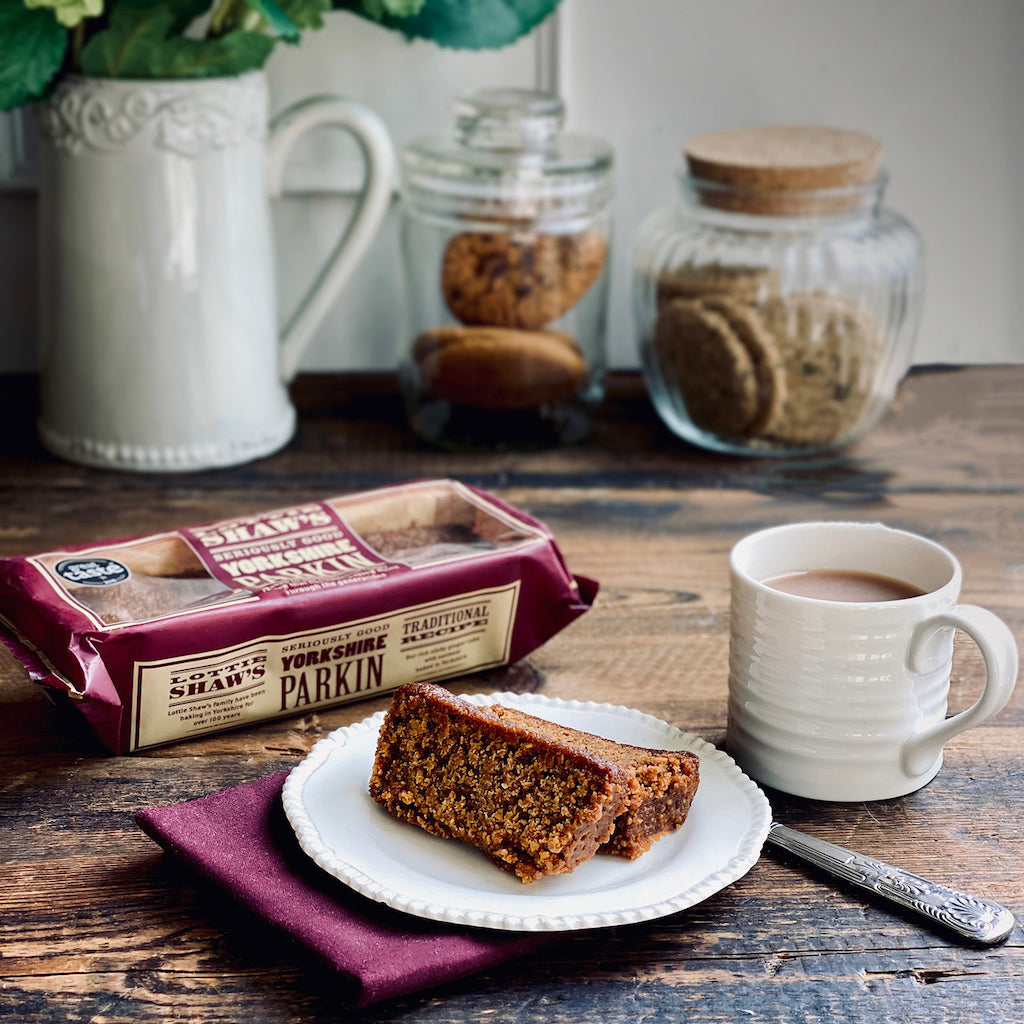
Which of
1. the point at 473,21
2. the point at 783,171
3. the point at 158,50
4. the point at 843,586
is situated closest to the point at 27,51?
the point at 158,50

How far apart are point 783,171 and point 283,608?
2.05 ft

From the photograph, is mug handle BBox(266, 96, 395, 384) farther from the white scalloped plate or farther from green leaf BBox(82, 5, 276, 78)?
the white scalloped plate

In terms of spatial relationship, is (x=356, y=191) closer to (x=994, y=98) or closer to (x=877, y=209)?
(x=877, y=209)

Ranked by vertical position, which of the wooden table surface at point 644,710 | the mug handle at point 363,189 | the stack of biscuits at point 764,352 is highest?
the mug handle at point 363,189

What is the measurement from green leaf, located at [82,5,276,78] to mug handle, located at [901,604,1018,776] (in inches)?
27.8

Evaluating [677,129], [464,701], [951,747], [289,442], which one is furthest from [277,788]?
[677,129]

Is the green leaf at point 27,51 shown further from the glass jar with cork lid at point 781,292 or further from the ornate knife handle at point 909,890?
the ornate knife handle at point 909,890

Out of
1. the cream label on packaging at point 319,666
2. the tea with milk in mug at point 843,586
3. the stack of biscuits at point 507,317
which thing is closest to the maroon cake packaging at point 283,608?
the cream label on packaging at point 319,666

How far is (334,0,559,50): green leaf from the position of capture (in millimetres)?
1063

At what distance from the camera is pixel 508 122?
1.11 meters

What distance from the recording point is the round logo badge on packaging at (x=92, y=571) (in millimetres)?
673

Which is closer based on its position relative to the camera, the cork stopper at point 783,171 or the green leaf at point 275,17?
the green leaf at point 275,17

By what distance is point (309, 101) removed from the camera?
43.5 inches

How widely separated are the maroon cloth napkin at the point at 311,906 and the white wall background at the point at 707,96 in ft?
2.74
